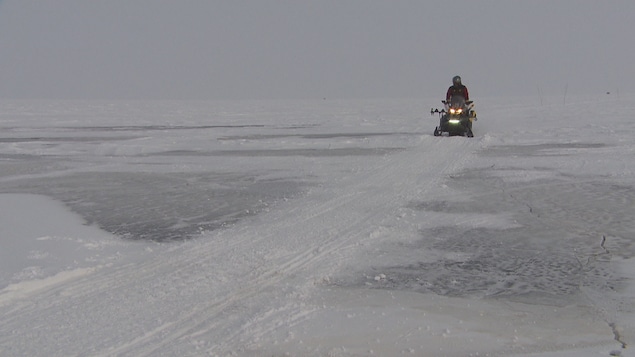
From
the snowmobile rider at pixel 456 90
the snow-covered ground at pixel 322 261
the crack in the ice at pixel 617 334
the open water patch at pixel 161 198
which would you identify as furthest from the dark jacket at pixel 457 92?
the crack in the ice at pixel 617 334

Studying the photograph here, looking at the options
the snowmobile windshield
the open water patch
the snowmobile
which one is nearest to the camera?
the open water patch

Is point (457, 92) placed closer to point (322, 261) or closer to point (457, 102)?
point (457, 102)

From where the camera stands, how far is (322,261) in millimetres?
6367

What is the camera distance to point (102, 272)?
6.08m

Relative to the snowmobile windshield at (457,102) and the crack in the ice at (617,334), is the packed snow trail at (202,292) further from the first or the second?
the snowmobile windshield at (457,102)

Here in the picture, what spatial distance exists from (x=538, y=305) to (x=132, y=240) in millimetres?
4447

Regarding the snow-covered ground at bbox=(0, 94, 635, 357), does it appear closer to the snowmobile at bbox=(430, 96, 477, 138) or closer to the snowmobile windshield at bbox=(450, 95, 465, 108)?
Answer: the snowmobile at bbox=(430, 96, 477, 138)

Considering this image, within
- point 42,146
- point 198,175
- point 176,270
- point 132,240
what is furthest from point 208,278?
point 42,146

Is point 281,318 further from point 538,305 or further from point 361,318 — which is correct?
point 538,305

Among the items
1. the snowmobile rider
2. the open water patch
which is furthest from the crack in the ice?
the snowmobile rider

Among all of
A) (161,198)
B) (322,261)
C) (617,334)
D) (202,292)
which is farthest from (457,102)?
(617,334)

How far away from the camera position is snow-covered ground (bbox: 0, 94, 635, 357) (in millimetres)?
4430

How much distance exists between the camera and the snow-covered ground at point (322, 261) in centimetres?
443

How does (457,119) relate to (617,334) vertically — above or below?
above
